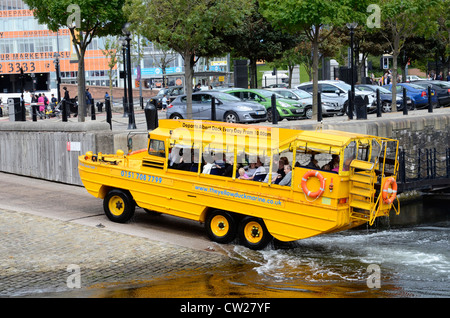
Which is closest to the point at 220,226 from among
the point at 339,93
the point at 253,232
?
the point at 253,232

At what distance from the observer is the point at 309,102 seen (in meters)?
29.2

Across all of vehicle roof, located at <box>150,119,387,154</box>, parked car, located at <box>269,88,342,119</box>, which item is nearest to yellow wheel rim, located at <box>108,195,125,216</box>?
vehicle roof, located at <box>150,119,387,154</box>

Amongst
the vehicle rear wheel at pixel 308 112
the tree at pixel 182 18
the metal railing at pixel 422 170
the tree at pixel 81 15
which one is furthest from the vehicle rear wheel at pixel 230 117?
the metal railing at pixel 422 170

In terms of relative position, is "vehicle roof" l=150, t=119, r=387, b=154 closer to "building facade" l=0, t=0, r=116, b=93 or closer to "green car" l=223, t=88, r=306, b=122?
"green car" l=223, t=88, r=306, b=122

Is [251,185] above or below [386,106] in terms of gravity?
below

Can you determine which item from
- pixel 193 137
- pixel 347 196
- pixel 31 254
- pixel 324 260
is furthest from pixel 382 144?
pixel 31 254

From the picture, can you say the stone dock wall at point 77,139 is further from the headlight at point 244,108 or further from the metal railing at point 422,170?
the headlight at point 244,108

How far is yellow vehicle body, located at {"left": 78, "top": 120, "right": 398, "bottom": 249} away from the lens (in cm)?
1355

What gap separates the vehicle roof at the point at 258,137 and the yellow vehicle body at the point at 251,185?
0.07 feet

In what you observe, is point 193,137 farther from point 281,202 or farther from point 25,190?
point 25,190

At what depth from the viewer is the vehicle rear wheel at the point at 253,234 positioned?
1430cm

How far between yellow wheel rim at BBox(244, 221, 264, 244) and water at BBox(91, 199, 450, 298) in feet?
0.93

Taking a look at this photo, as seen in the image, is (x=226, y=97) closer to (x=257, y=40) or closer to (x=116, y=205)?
(x=116, y=205)

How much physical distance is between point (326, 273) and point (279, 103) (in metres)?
15.1
